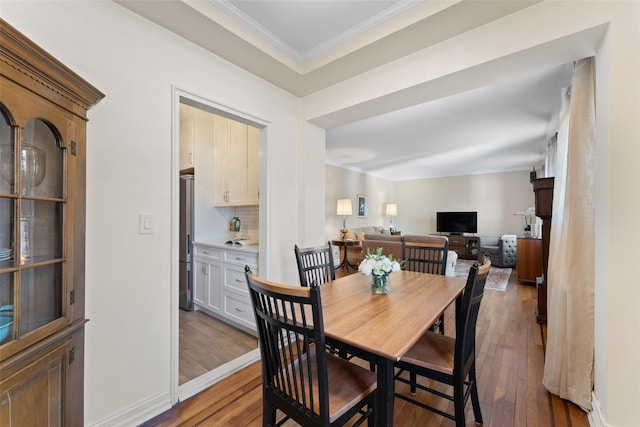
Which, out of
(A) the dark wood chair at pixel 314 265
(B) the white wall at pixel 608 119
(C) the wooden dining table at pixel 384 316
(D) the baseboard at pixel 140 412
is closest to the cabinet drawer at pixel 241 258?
(A) the dark wood chair at pixel 314 265

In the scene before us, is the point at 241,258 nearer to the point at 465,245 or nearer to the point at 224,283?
the point at 224,283

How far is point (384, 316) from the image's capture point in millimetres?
1326

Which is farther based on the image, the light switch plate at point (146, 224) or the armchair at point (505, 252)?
the armchair at point (505, 252)

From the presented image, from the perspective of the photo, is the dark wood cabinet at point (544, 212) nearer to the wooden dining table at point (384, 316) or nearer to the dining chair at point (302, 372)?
the wooden dining table at point (384, 316)

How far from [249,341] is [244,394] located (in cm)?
78

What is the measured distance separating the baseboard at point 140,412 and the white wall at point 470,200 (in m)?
8.28

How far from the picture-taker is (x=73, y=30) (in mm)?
1372

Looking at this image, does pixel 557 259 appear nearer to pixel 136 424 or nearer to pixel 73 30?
pixel 136 424

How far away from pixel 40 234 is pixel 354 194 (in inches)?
264

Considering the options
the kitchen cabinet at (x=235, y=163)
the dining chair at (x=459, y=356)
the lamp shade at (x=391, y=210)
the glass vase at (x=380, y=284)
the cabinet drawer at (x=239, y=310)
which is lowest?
the cabinet drawer at (x=239, y=310)

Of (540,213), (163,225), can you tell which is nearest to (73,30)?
(163,225)

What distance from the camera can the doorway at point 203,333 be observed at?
1.78 m

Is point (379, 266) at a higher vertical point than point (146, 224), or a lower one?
lower

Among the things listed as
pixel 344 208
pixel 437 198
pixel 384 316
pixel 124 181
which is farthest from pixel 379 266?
pixel 437 198
